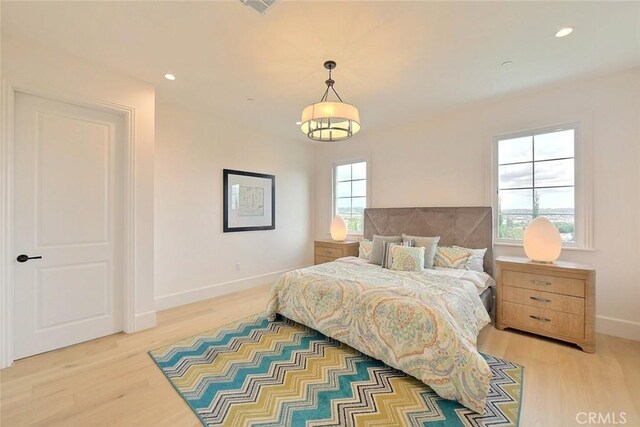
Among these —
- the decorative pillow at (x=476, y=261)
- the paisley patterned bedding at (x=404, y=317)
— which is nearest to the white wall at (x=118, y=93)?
the paisley patterned bedding at (x=404, y=317)

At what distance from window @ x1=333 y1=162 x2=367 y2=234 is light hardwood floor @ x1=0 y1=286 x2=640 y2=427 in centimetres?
264

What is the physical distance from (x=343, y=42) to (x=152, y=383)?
9.82 ft

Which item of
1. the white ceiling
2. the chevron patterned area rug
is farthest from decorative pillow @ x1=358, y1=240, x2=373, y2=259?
the white ceiling

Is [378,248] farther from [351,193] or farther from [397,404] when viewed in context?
[397,404]

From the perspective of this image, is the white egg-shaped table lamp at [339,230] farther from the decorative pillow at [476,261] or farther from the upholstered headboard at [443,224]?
the decorative pillow at [476,261]

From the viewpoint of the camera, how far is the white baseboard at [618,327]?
260 cm

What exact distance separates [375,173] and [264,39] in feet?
9.38

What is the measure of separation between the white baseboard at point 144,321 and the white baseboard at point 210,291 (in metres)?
0.49

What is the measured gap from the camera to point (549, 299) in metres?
2.60

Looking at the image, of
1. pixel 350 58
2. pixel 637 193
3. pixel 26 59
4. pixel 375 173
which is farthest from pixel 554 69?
pixel 26 59

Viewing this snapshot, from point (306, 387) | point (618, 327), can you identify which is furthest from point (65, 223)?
point (618, 327)

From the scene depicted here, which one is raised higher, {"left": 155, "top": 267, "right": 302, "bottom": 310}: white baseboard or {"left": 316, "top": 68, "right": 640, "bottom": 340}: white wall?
{"left": 316, "top": 68, "right": 640, "bottom": 340}: white wall

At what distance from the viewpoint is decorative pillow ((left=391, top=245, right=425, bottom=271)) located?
3.02 meters

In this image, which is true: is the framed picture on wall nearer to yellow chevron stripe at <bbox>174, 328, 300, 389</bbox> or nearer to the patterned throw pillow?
yellow chevron stripe at <bbox>174, 328, 300, 389</bbox>
